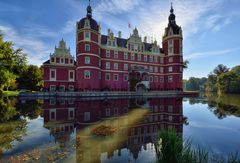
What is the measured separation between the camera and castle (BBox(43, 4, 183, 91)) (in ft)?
123

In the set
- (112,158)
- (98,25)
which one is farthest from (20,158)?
(98,25)

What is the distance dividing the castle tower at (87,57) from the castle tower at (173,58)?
2334 centimetres

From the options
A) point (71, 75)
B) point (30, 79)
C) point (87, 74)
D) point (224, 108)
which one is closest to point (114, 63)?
point (87, 74)

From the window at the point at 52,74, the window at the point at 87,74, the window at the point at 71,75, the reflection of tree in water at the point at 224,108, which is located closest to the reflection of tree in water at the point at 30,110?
the window at the point at 87,74

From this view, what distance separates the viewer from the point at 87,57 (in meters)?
37.3

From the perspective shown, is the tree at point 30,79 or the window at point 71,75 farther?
the tree at point 30,79

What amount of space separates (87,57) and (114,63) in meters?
8.97

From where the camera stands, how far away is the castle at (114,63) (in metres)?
37.6

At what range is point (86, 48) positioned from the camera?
37438 millimetres

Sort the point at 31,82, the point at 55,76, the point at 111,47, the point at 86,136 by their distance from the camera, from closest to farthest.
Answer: the point at 86,136 < the point at 55,76 < the point at 111,47 < the point at 31,82

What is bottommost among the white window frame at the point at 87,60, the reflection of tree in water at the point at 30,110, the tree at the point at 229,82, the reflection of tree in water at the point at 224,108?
the reflection of tree in water at the point at 224,108

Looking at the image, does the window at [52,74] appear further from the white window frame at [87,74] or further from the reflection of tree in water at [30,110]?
the reflection of tree in water at [30,110]

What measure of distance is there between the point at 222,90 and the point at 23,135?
82129 millimetres

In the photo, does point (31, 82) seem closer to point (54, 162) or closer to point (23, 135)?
point (23, 135)
